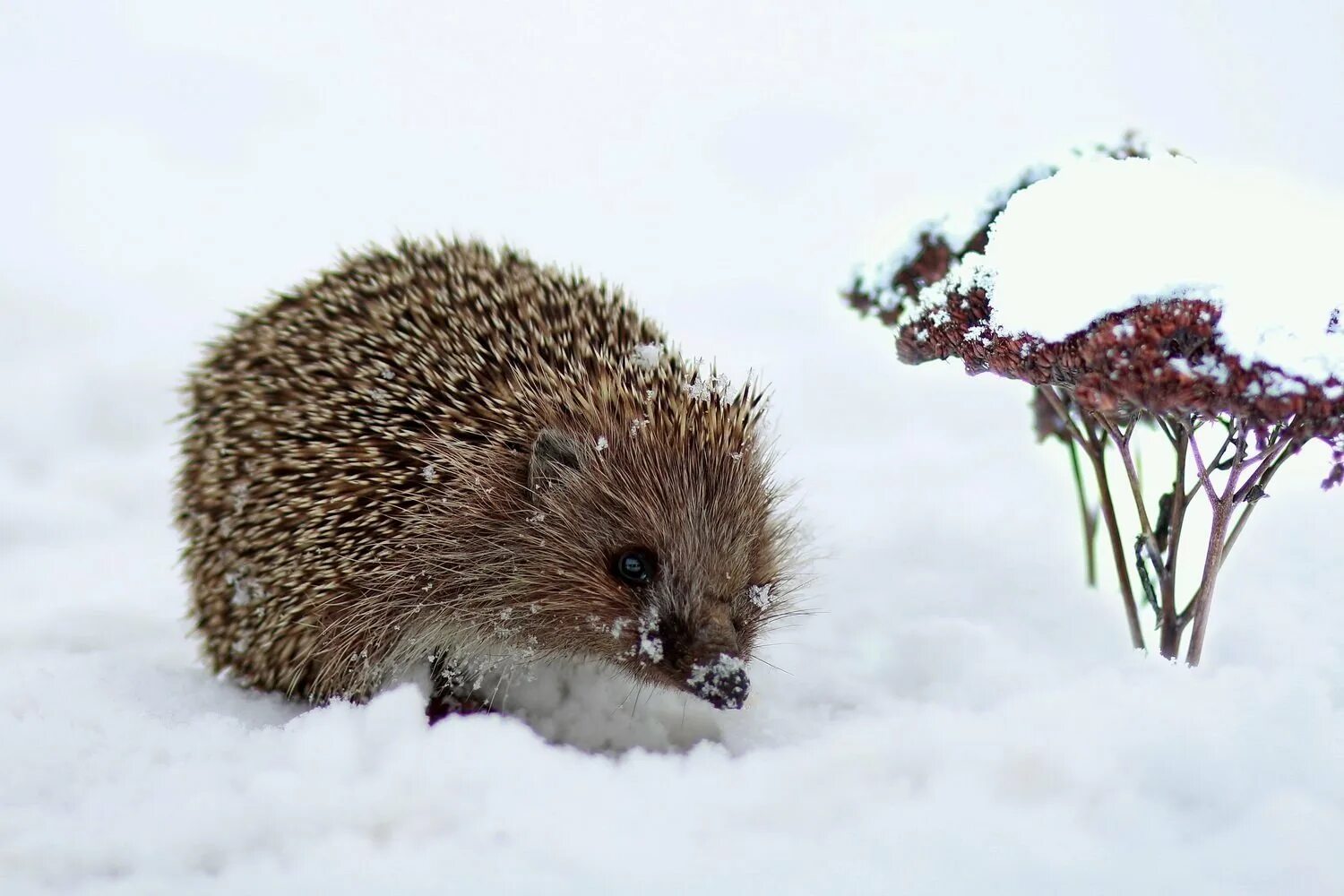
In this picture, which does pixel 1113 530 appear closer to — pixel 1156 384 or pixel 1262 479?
pixel 1262 479

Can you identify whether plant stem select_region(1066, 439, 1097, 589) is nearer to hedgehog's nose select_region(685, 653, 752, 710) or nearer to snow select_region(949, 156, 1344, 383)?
snow select_region(949, 156, 1344, 383)

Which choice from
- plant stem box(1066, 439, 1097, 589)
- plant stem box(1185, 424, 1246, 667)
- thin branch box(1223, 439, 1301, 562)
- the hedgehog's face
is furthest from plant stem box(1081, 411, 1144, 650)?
the hedgehog's face

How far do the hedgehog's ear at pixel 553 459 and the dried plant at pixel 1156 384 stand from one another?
134 cm

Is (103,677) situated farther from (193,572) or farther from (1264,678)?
(1264,678)

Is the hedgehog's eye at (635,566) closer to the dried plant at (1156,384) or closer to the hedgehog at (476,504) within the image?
the hedgehog at (476,504)

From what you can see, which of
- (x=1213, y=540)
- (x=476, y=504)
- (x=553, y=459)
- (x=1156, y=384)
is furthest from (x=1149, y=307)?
(x=476, y=504)

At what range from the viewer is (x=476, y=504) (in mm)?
3848

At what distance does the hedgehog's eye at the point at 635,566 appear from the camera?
3.73 meters

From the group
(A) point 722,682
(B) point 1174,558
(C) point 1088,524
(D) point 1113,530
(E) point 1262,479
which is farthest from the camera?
(C) point 1088,524

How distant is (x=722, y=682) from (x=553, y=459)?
0.96 meters

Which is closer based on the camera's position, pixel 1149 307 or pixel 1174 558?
pixel 1149 307

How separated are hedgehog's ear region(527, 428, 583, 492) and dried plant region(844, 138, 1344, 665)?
134 centimetres

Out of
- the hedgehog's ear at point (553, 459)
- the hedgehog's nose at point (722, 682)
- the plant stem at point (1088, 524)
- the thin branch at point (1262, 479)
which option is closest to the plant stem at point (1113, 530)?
the thin branch at point (1262, 479)

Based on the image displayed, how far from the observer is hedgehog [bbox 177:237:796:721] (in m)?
3.72
